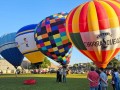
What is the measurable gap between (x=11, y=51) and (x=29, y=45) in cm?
541

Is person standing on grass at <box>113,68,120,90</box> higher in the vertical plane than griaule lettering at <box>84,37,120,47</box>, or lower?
lower

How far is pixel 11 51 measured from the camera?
176 ft

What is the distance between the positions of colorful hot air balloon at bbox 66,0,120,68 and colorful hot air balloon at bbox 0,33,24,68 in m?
29.2

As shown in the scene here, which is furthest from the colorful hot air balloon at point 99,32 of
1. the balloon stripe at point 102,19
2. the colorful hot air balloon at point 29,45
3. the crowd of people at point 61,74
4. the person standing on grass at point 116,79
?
Answer: the colorful hot air balloon at point 29,45

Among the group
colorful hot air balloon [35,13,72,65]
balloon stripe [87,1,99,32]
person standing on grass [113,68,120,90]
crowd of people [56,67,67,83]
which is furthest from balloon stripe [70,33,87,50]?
colorful hot air balloon [35,13,72,65]

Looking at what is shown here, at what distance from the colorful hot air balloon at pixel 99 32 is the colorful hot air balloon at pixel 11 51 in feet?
95.9

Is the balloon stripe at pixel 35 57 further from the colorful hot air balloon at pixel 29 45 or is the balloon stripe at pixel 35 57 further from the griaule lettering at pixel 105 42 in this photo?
the griaule lettering at pixel 105 42

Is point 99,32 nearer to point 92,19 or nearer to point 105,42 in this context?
point 105,42

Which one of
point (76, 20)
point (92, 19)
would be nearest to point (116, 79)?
point (92, 19)

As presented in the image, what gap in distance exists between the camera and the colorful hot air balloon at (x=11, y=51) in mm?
53375

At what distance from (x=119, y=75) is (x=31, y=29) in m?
31.6

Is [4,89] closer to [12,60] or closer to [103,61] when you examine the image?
[103,61]

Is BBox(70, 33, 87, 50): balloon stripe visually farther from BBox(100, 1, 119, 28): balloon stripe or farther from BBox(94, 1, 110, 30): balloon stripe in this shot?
BBox(100, 1, 119, 28): balloon stripe

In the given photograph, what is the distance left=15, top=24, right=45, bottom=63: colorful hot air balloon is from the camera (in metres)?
48.8
